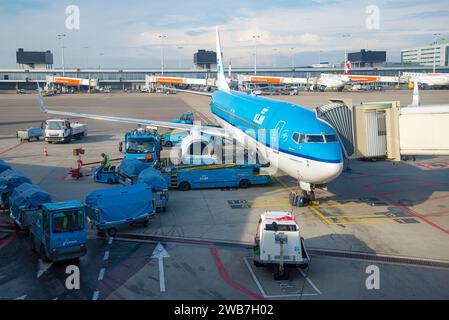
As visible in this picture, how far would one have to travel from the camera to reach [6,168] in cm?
2798

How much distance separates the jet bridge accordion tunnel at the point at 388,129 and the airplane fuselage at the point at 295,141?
1.69 m

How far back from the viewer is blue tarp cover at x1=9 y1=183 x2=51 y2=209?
20.9 meters

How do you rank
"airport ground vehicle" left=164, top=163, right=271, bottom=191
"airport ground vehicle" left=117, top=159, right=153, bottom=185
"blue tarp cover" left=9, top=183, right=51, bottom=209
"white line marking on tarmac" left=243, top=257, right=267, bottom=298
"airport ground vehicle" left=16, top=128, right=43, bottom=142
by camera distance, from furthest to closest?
1. "airport ground vehicle" left=16, top=128, right=43, bottom=142
2. "airport ground vehicle" left=164, top=163, right=271, bottom=191
3. "airport ground vehicle" left=117, top=159, right=153, bottom=185
4. "blue tarp cover" left=9, top=183, right=51, bottom=209
5. "white line marking on tarmac" left=243, top=257, right=267, bottom=298

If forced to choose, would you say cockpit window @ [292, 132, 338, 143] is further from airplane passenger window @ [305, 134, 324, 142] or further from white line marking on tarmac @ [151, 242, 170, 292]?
white line marking on tarmac @ [151, 242, 170, 292]

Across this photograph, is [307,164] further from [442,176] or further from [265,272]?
[442,176]

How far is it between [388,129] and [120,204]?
50.8 feet

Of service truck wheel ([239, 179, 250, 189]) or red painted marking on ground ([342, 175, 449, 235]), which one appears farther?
service truck wheel ([239, 179, 250, 189])

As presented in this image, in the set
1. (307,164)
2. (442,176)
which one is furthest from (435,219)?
(442,176)

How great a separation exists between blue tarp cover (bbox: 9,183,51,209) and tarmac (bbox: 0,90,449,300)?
159 centimetres

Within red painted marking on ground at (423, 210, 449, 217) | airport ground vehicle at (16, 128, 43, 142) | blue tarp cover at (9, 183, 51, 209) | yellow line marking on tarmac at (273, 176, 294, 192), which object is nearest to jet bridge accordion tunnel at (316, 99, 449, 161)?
red painted marking on ground at (423, 210, 449, 217)

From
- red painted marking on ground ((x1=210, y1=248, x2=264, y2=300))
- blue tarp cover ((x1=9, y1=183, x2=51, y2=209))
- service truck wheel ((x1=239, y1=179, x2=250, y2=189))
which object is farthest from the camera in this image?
service truck wheel ((x1=239, y1=179, x2=250, y2=189))

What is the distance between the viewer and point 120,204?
69.3 feet

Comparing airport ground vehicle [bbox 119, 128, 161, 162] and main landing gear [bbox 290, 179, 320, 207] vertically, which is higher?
airport ground vehicle [bbox 119, 128, 161, 162]

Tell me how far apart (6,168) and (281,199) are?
17428 millimetres
